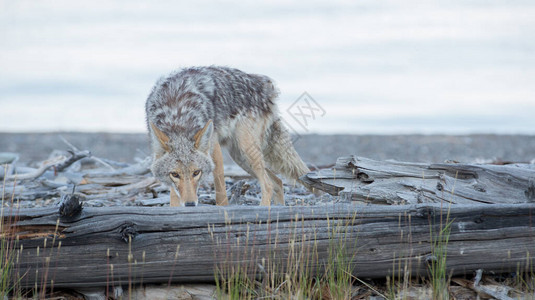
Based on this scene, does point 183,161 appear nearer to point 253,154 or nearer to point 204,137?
point 204,137

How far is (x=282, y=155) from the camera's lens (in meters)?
8.55

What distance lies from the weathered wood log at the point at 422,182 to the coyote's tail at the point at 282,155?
6.22 ft

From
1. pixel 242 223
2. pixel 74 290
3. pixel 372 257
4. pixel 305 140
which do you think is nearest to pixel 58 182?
pixel 74 290

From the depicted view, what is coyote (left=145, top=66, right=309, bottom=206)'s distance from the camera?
6770 mm

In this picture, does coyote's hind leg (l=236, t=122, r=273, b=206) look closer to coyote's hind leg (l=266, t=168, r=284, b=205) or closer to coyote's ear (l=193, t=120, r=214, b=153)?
coyote's hind leg (l=266, t=168, r=284, b=205)

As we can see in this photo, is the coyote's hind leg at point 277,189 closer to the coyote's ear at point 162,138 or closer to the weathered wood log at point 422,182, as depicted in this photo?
the weathered wood log at point 422,182

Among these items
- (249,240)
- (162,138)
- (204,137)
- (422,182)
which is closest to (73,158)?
(162,138)

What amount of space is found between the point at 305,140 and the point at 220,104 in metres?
28.9

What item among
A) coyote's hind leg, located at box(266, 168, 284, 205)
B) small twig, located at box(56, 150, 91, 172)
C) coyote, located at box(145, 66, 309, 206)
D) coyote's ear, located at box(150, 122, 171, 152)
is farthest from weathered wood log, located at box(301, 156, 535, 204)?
small twig, located at box(56, 150, 91, 172)

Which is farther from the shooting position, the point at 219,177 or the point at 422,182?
the point at 219,177

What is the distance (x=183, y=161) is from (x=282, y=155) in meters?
2.32

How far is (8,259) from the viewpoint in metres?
4.74

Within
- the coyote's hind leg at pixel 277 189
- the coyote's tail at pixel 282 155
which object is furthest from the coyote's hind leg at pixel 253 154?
the coyote's tail at pixel 282 155

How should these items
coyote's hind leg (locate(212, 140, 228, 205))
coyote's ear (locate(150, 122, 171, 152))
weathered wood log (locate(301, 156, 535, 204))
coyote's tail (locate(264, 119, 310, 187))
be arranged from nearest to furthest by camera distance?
weathered wood log (locate(301, 156, 535, 204))
coyote's ear (locate(150, 122, 171, 152))
coyote's hind leg (locate(212, 140, 228, 205))
coyote's tail (locate(264, 119, 310, 187))
